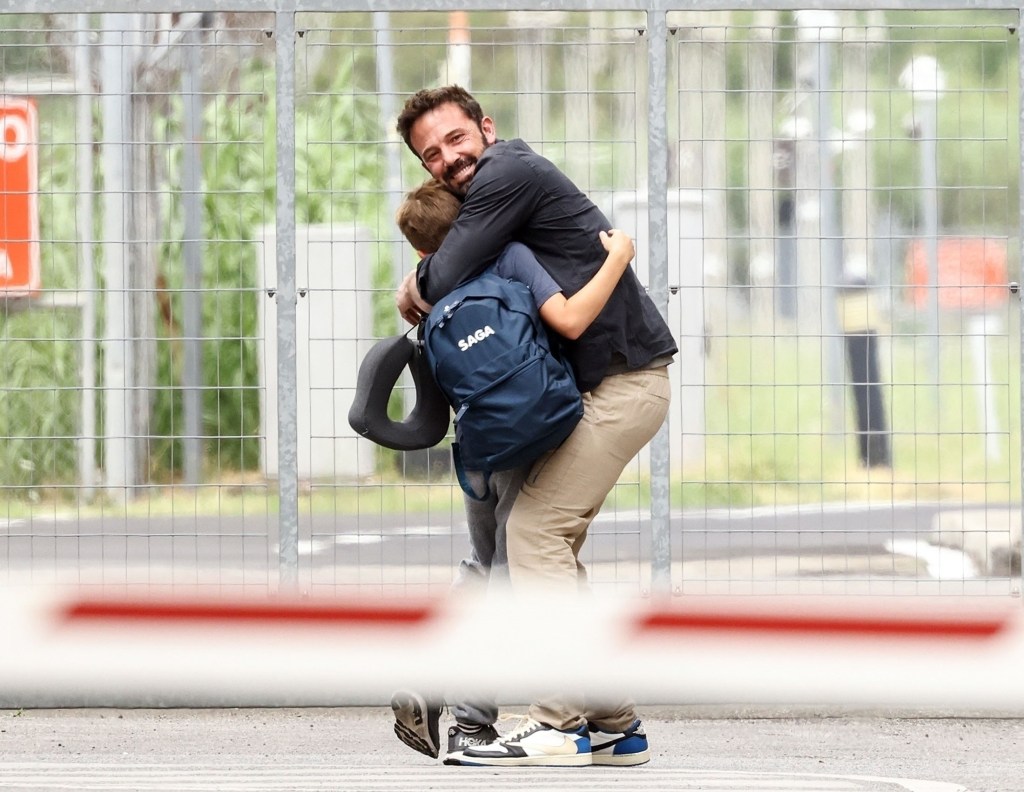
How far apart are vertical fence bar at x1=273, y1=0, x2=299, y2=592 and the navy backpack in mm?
1715

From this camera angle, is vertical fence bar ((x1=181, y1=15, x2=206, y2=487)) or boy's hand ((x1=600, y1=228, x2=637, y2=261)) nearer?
boy's hand ((x1=600, y1=228, x2=637, y2=261))

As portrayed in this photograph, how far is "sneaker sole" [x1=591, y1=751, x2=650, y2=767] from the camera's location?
538 cm

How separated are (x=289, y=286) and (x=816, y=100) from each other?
6.07ft

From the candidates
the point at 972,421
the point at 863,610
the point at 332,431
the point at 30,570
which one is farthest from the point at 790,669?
the point at 30,570

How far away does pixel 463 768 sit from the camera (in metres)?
5.52

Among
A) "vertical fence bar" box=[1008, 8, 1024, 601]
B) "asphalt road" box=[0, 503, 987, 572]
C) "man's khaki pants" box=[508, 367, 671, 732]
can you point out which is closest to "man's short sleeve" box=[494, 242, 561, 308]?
"man's khaki pants" box=[508, 367, 671, 732]

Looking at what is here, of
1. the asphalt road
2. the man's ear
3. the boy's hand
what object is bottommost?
the asphalt road

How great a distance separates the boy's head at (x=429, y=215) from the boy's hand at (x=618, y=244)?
39 cm

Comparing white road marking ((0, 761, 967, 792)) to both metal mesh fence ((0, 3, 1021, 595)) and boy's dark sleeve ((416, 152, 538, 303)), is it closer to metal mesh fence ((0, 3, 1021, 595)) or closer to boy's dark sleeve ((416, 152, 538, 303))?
metal mesh fence ((0, 3, 1021, 595))

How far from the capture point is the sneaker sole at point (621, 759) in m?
5.38

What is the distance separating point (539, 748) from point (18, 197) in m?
2.76

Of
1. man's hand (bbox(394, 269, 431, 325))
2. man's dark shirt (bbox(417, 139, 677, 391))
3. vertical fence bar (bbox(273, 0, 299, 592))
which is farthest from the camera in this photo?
vertical fence bar (bbox(273, 0, 299, 592))

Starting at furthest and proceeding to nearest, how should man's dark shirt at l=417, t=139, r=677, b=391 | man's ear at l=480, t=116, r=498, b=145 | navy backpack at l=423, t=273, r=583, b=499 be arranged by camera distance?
man's ear at l=480, t=116, r=498, b=145 < man's dark shirt at l=417, t=139, r=677, b=391 < navy backpack at l=423, t=273, r=583, b=499

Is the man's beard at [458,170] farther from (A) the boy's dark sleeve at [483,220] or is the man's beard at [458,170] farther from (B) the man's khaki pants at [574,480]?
(B) the man's khaki pants at [574,480]
